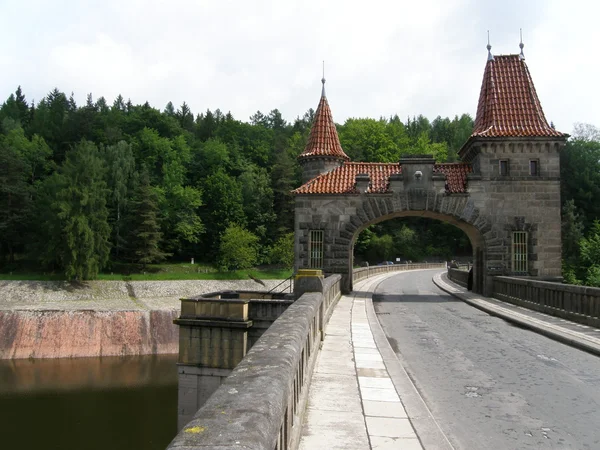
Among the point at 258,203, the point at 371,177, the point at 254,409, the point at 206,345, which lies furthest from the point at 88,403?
the point at 258,203

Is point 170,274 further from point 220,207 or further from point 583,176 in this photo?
point 583,176

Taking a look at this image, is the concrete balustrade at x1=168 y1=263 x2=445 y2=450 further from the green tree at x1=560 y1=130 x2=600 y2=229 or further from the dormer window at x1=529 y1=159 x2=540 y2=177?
the green tree at x1=560 y1=130 x2=600 y2=229

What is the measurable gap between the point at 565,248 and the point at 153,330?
47.0 metres

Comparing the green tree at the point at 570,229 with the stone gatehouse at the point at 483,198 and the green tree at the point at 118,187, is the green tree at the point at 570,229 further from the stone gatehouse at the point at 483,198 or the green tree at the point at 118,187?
the green tree at the point at 118,187

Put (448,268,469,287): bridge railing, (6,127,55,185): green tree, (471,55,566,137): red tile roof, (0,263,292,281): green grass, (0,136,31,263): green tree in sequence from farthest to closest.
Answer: (6,127,55,185): green tree → (0,136,31,263): green tree → (0,263,292,281): green grass → (448,268,469,287): bridge railing → (471,55,566,137): red tile roof

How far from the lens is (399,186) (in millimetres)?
22891

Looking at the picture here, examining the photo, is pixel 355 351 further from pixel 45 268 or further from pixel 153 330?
pixel 45 268

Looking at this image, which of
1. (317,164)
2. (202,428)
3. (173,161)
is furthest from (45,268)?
(202,428)

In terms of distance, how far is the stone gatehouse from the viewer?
73.0 ft

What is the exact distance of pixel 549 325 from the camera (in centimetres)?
1299

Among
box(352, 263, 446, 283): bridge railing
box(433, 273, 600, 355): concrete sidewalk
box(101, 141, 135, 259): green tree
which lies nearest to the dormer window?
box(433, 273, 600, 355): concrete sidewalk

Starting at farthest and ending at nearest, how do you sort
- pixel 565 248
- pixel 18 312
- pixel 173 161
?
1. pixel 173 161
2. pixel 565 248
3. pixel 18 312

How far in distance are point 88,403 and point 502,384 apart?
22204 mm

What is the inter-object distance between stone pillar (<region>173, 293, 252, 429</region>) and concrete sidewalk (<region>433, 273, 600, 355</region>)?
7.99 meters
